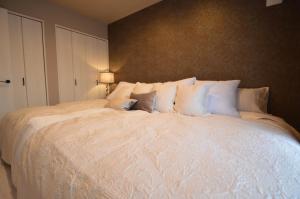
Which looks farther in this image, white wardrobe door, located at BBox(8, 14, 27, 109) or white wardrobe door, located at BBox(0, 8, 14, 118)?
white wardrobe door, located at BBox(8, 14, 27, 109)

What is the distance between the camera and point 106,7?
2.92 meters

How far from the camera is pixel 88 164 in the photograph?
0.74 m

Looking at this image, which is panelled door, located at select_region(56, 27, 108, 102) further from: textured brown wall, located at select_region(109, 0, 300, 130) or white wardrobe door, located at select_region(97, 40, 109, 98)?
textured brown wall, located at select_region(109, 0, 300, 130)

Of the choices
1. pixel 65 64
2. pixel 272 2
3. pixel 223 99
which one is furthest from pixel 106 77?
pixel 272 2

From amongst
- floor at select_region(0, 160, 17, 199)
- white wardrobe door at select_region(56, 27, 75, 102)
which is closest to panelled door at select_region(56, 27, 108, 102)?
white wardrobe door at select_region(56, 27, 75, 102)

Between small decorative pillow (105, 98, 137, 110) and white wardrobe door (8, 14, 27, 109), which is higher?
white wardrobe door (8, 14, 27, 109)

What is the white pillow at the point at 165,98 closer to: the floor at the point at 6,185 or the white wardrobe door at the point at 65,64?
the floor at the point at 6,185

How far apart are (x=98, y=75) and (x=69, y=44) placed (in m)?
0.87

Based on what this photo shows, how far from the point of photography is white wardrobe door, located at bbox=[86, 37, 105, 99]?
11.4 feet

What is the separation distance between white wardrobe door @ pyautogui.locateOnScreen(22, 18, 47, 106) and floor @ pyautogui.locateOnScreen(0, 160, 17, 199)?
4.23 feet

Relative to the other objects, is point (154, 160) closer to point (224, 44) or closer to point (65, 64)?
point (224, 44)

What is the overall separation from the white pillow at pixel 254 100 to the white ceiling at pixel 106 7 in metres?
2.12

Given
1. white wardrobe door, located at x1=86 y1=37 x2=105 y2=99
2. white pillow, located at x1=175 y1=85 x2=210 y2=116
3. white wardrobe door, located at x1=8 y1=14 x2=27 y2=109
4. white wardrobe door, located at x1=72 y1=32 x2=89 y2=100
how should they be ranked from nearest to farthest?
white pillow, located at x1=175 y1=85 x2=210 y2=116, white wardrobe door, located at x1=8 y1=14 x2=27 y2=109, white wardrobe door, located at x1=72 y1=32 x2=89 y2=100, white wardrobe door, located at x1=86 y1=37 x2=105 y2=99

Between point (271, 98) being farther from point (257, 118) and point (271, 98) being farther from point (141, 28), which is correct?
point (141, 28)
